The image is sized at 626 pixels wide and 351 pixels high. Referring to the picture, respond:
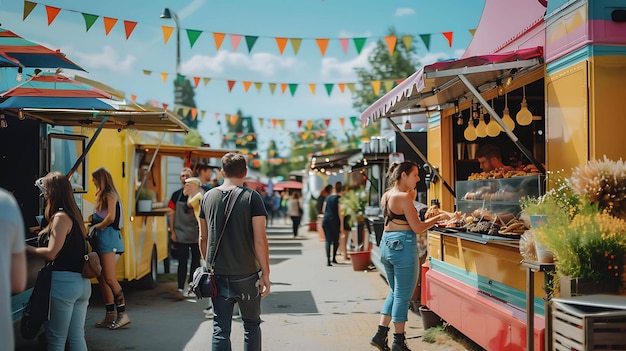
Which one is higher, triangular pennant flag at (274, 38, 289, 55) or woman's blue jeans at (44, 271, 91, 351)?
triangular pennant flag at (274, 38, 289, 55)

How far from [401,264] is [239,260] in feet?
6.45

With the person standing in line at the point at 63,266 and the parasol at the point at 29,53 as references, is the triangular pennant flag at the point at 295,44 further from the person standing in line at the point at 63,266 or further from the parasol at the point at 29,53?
the person standing in line at the point at 63,266

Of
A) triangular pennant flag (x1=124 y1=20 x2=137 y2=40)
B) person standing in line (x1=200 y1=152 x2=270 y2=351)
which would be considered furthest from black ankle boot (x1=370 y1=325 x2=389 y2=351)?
triangular pennant flag (x1=124 y1=20 x2=137 y2=40)

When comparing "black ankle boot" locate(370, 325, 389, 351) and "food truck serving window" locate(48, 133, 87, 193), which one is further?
"food truck serving window" locate(48, 133, 87, 193)

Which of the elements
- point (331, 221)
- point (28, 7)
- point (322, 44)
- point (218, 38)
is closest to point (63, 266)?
point (28, 7)

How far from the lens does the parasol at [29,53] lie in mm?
6129

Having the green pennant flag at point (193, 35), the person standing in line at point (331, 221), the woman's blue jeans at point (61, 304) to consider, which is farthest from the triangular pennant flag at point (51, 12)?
the person standing in line at point (331, 221)

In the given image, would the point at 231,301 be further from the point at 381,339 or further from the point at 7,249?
the point at 7,249

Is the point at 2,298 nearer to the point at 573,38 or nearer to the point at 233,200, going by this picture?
the point at 233,200

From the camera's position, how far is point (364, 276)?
12805 millimetres

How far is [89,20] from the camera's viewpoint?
10.6 m

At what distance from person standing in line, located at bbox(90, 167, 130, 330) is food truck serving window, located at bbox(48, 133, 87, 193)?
2.98 ft

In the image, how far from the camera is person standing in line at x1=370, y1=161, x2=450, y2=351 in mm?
6266

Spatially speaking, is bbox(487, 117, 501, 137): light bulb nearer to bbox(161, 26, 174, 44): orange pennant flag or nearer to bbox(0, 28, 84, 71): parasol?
bbox(0, 28, 84, 71): parasol
